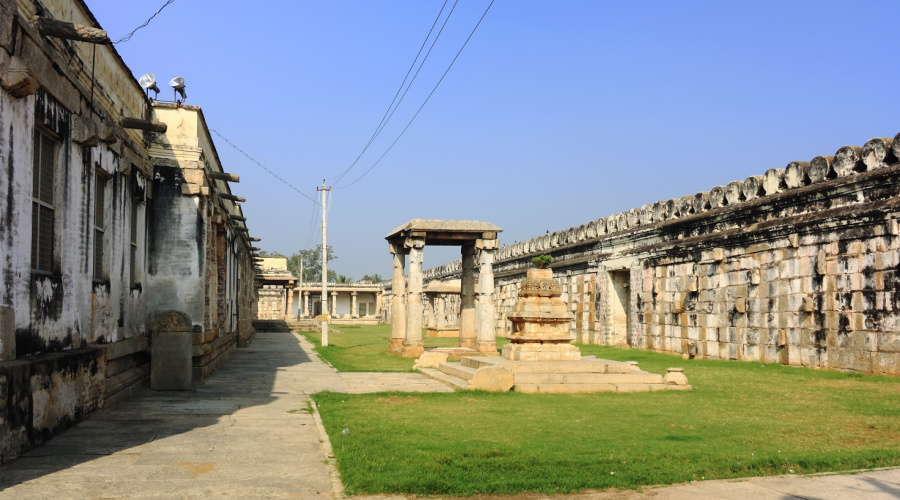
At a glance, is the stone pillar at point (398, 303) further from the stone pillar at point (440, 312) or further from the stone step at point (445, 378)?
the stone pillar at point (440, 312)

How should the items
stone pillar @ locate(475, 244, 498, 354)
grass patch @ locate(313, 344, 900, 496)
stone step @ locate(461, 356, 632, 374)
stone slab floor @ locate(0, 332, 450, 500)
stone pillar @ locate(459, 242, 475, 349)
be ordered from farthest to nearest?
stone pillar @ locate(459, 242, 475, 349)
stone pillar @ locate(475, 244, 498, 354)
stone step @ locate(461, 356, 632, 374)
grass patch @ locate(313, 344, 900, 496)
stone slab floor @ locate(0, 332, 450, 500)

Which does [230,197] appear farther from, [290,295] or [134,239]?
[290,295]

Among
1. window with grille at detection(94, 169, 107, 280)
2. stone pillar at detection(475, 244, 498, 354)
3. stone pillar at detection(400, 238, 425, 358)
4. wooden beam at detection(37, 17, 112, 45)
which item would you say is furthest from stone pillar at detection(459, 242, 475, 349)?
wooden beam at detection(37, 17, 112, 45)

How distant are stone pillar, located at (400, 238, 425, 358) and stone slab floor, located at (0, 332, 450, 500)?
9.46 m

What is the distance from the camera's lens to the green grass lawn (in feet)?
19.8

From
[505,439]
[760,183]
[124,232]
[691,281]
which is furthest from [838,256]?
[124,232]

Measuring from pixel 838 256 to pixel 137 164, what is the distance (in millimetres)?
12477

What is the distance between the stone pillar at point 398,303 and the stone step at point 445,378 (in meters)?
6.43

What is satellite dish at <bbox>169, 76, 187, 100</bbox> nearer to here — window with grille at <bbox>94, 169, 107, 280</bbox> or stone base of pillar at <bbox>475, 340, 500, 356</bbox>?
window with grille at <bbox>94, 169, 107, 280</bbox>

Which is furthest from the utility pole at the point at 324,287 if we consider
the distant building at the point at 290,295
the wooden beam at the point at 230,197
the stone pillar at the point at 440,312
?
the distant building at the point at 290,295

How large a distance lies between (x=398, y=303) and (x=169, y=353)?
11.6 metres

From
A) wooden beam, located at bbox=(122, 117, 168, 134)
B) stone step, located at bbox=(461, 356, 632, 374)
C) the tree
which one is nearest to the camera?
wooden beam, located at bbox=(122, 117, 168, 134)

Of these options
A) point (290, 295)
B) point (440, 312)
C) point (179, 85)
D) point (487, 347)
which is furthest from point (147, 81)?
point (290, 295)

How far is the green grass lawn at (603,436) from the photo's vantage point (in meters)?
6.04
